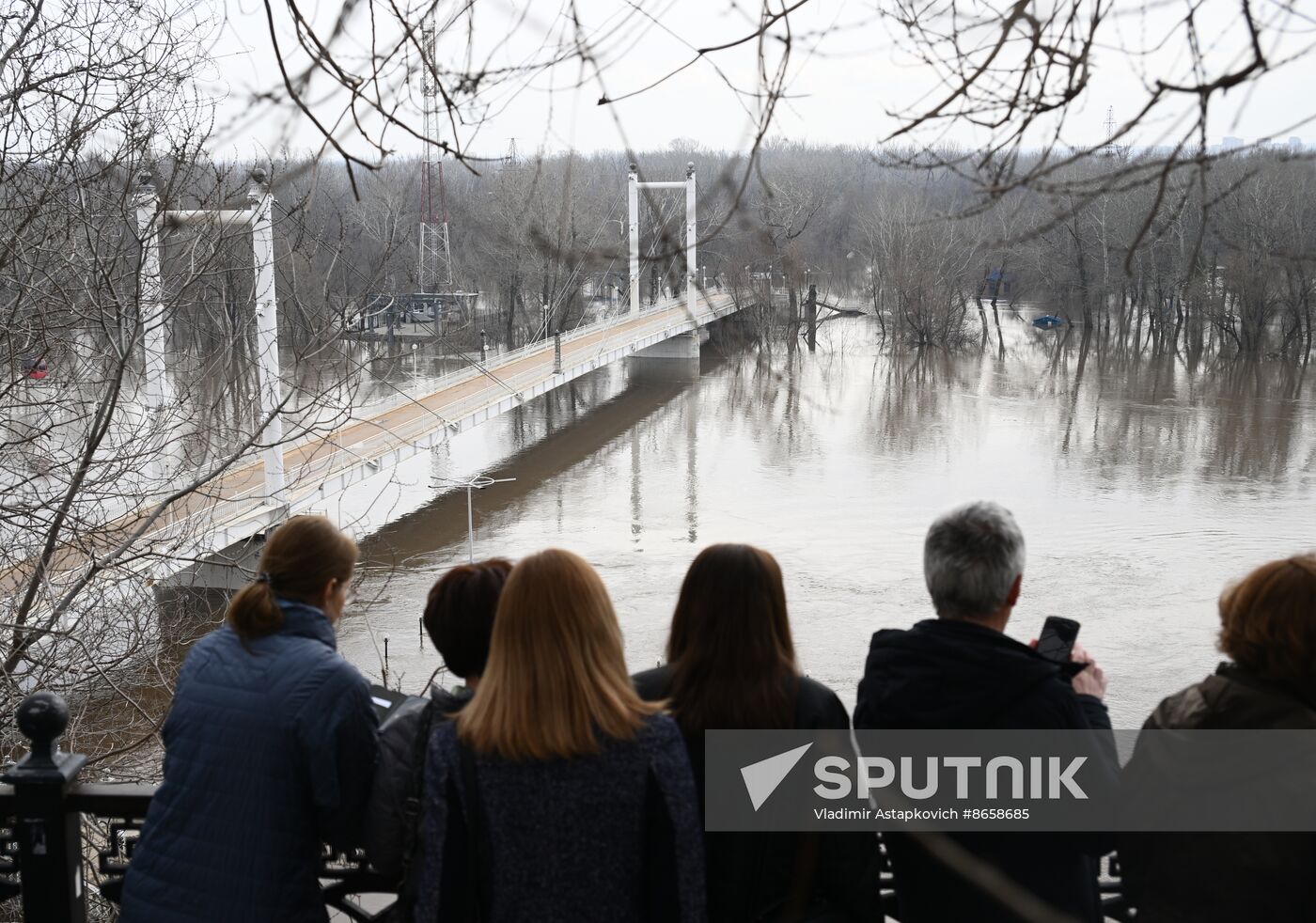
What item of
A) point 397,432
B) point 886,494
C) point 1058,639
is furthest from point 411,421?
point 1058,639

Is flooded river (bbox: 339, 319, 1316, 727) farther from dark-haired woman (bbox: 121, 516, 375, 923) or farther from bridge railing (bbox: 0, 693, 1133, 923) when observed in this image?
dark-haired woman (bbox: 121, 516, 375, 923)

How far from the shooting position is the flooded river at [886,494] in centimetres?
1473

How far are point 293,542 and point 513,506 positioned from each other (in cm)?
2000

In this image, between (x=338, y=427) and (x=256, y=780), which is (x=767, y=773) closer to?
(x=256, y=780)

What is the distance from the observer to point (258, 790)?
67.9 inches

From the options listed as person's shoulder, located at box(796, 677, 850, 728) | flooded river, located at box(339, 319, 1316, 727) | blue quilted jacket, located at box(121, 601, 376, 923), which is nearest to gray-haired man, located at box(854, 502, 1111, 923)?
person's shoulder, located at box(796, 677, 850, 728)

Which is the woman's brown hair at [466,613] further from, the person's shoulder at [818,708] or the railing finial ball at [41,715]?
the railing finial ball at [41,715]

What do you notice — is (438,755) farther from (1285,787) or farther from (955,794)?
(1285,787)

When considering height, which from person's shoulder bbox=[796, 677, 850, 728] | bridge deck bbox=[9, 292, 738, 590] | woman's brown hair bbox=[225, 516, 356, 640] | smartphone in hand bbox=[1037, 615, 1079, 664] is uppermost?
woman's brown hair bbox=[225, 516, 356, 640]

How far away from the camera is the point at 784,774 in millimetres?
1693

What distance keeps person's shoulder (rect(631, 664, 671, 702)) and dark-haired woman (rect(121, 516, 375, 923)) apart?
0.40m

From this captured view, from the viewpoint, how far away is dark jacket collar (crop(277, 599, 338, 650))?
1.79 meters

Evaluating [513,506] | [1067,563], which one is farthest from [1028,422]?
[513,506]

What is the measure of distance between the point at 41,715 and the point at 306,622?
393mm
